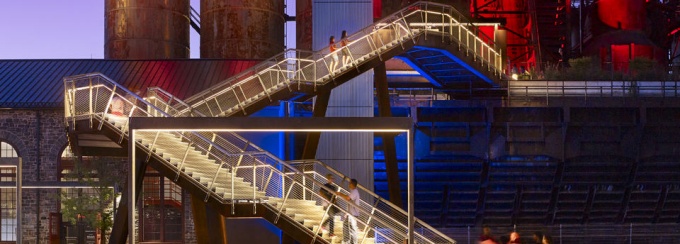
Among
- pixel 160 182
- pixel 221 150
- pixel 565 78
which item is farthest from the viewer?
pixel 565 78

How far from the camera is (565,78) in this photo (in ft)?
117

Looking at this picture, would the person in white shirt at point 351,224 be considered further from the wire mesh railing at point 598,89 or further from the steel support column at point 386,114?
the wire mesh railing at point 598,89

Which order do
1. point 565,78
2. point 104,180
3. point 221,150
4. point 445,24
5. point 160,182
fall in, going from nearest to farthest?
point 221,150 < point 445,24 < point 104,180 < point 160,182 < point 565,78

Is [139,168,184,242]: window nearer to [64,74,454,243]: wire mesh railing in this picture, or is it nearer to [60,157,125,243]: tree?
[60,157,125,243]: tree

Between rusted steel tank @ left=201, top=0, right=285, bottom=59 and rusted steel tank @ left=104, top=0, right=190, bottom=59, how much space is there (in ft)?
5.70

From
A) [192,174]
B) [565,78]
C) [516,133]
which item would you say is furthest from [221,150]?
[565,78]

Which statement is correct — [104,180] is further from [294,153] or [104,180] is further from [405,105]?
[405,105]

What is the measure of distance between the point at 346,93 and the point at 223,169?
1078 cm

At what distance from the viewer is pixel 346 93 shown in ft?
99.9

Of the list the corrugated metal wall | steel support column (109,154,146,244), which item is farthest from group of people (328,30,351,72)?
steel support column (109,154,146,244)

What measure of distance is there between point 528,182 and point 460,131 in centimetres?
382

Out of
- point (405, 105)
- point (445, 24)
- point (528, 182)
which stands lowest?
point (528, 182)

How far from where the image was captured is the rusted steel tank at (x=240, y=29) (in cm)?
4228

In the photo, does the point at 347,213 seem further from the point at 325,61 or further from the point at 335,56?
the point at 335,56
